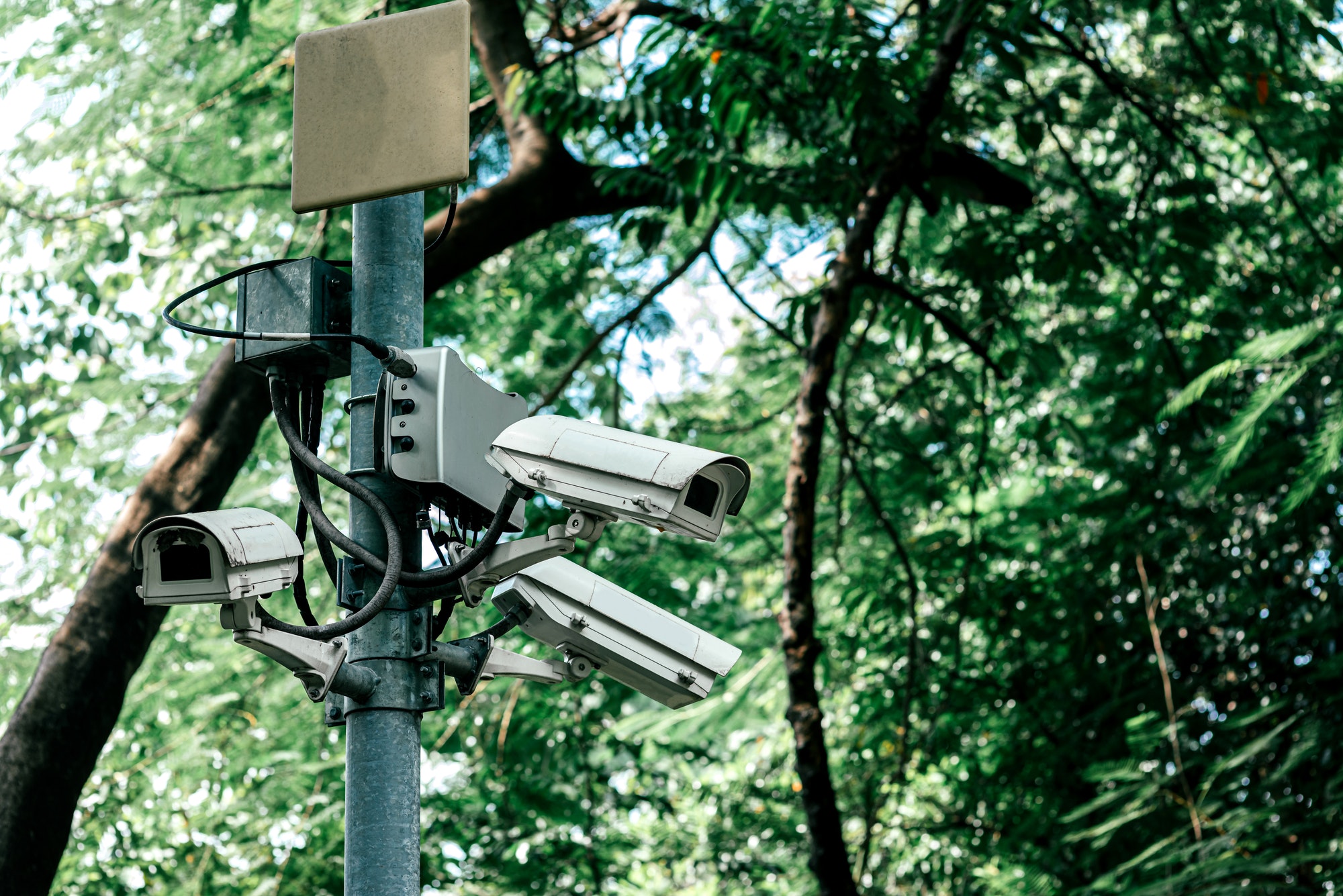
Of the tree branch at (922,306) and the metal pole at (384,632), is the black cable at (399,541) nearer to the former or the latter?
the metal pole at (384,632)

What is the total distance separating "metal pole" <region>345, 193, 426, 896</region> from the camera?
2059 millimetres

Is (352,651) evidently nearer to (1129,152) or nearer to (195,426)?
(195,426)

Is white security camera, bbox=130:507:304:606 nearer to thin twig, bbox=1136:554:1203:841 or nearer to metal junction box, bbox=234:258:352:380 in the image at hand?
metal junction box, bbox=234:258:352:380

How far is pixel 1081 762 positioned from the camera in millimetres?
6156

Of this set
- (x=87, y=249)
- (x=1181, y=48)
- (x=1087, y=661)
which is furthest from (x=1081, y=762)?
(x=87, y=249)

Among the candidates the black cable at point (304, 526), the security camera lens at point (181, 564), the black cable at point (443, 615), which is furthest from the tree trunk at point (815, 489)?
Result: the security camera lens at point (181, 564)

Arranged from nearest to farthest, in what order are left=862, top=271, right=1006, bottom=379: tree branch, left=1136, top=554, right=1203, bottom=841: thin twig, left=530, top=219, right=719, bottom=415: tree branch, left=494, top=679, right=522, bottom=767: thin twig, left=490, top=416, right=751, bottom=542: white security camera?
left=490, top=416, right=751, bottom=542: white security camera < left=862, top=271, right=1006, bottom=379: tree branch < left=1136, top=554, right=1203, bottom=841: thin twig < left=530, top=219, right=719, bottom=415: tree branch < left=494, top=679, right=522, bottom=767: thin twig

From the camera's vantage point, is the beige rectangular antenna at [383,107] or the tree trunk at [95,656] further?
the tree trunk at [95,656]

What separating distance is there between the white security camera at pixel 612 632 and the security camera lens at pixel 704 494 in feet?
0.91

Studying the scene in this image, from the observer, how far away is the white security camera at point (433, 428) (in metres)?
2.21

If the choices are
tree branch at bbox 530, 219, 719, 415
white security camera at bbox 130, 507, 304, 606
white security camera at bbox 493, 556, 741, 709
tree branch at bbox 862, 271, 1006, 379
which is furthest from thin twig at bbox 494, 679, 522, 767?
white security camera at bbox 130, 507, 304, 606

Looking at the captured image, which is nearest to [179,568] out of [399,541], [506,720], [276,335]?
[399,541]

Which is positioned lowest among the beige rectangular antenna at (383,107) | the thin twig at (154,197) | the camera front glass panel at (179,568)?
the camera front glass panel at (179,568)

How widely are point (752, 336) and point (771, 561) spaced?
1.57 meters
